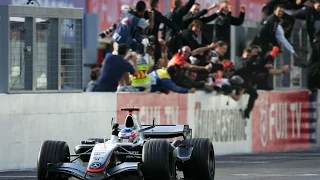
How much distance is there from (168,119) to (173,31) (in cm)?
190

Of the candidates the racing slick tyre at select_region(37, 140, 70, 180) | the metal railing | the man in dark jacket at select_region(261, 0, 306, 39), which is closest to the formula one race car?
the racing slick tyre at select_region(37, 140, 70, 180)

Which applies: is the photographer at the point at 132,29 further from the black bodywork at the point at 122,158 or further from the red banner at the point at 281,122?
the black bodywork at the point at 122,158

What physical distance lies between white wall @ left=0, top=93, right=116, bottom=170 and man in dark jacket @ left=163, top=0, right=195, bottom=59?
2568 millimetres

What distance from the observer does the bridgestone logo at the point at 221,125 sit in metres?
23.8

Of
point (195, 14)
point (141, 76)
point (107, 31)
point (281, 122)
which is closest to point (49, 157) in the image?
point (141, 76)

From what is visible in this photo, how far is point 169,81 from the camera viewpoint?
896 inches

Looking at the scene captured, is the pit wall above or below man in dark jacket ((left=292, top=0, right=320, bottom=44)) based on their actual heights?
below

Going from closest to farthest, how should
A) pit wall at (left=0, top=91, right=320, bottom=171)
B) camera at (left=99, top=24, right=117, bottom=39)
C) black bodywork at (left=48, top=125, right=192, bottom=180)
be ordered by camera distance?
black bodywork at (left=48, top=125, right=192, bottom=180) → pit wall at (left=0, top=91, right=320, bottom=171) → camera at (left=99, top=24, right=117, bottom=39)

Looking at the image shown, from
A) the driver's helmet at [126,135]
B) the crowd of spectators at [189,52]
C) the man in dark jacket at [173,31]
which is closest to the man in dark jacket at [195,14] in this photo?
the crowd of spectators at [189,52]

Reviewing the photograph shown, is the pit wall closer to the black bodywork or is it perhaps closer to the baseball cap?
the baseball cap

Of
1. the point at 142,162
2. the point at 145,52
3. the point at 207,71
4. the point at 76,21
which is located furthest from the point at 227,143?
the point at 142,162

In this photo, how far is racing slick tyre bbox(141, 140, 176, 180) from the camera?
13195 mm

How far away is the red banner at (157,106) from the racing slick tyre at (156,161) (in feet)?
26.2

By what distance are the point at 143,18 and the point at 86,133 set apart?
3020 mm
